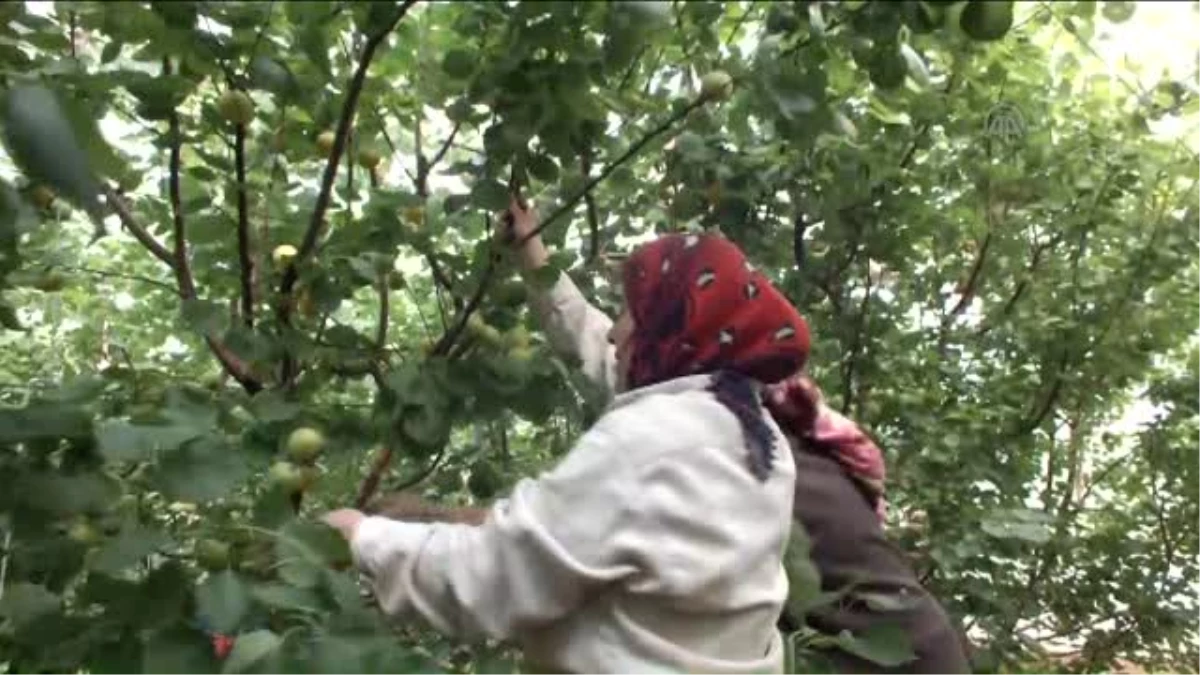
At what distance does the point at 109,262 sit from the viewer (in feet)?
12.6

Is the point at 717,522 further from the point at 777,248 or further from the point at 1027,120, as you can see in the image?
the point at 1027,120

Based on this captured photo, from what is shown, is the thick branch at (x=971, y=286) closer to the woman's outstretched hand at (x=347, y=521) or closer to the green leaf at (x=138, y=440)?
the woman's outstretched hand at (x=347, y=521)

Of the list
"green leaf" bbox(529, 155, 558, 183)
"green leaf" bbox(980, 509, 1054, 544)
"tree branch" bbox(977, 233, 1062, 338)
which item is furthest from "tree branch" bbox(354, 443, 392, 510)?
"tree branch" bbox(977, 233, 1062, 338)

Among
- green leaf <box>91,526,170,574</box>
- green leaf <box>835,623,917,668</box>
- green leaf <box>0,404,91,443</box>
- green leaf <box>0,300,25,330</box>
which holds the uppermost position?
green leaf <box>0,300,25,330</box>

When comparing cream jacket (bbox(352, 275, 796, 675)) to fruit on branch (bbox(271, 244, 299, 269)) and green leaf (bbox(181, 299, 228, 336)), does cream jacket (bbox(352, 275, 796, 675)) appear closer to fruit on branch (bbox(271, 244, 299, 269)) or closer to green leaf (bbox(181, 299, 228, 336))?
green leaf (bbox(181, 299, 228, 336))

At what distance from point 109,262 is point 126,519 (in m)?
2.40

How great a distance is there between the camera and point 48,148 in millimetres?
1068

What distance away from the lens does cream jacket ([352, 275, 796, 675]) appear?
62.1 inches

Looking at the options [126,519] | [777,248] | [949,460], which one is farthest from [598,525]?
[949,460]

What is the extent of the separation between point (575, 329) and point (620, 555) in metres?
0.81

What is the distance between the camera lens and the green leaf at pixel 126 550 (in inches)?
55.9

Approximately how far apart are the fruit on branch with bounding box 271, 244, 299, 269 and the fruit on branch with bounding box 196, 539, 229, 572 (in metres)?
0.68

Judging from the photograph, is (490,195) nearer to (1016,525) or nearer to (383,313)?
(383,313)

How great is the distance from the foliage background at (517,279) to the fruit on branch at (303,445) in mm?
34
